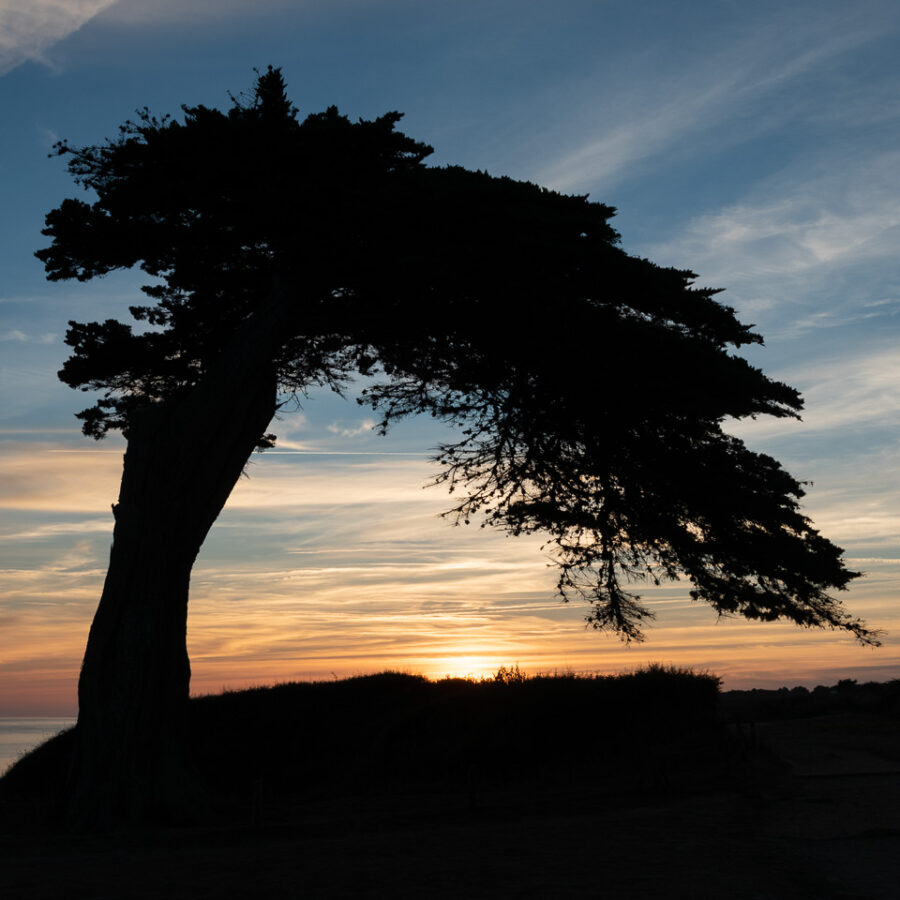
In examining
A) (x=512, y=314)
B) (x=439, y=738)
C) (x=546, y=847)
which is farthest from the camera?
(x=439, y=738)

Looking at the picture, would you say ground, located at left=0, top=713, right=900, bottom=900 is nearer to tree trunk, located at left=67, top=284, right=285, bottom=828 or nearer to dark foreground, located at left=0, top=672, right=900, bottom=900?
dark foreground, located at left=0, top=672, right=900, bottom=900

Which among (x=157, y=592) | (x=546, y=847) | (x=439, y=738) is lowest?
(x=546, y=847)

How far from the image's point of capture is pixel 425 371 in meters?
18.8

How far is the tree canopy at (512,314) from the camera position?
16.5 m

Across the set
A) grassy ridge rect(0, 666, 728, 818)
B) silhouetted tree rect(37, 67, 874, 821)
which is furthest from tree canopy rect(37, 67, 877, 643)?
grassy ridge rect(0, 666, 728, 818)

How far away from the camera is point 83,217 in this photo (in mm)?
18500

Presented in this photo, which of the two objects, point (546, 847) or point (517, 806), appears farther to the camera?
point (517, 806)

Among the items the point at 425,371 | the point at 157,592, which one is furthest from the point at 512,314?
the point at 157,592

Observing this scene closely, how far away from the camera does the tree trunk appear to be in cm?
1633

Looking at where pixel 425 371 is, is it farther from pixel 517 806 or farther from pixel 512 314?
pixel 517 806

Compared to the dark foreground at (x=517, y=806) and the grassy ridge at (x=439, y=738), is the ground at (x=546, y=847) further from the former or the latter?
the grassy ridge at (x=439, y=738)

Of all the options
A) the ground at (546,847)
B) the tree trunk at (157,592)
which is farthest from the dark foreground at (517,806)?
the tree trunk at (157,592)

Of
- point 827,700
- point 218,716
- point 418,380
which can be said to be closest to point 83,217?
point 418,380

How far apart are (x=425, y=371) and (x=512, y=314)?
2602mm
